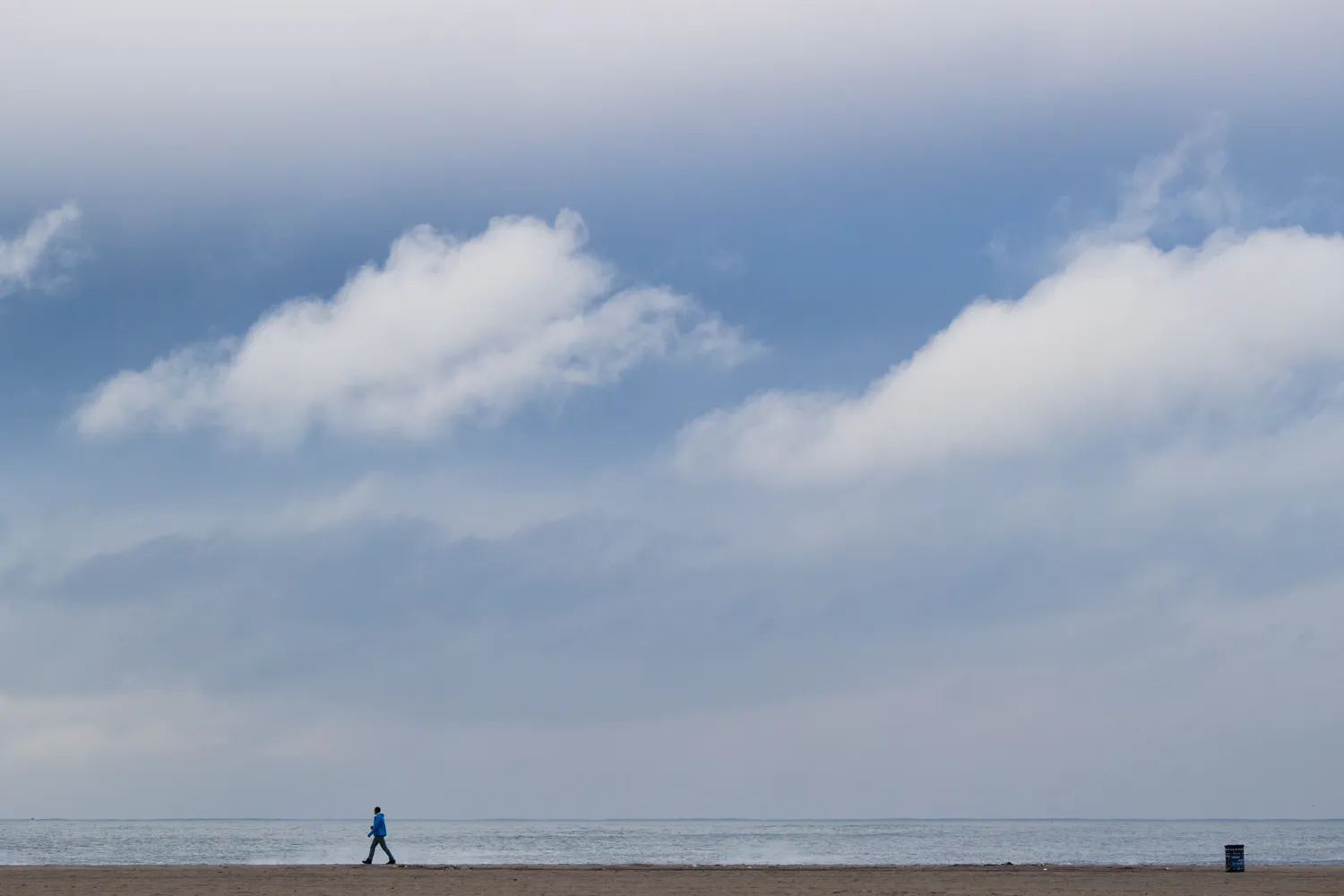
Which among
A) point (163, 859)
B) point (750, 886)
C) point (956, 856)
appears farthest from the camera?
point (956, 856)

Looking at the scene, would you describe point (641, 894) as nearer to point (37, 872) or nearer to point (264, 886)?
point (264, 886)

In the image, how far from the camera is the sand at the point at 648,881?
39719 millimetres

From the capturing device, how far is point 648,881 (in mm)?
44031

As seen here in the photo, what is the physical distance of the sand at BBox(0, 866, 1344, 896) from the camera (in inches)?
1564

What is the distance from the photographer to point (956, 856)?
265 ft

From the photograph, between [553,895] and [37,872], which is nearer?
[553,895]

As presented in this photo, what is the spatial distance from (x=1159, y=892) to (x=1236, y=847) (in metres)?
9.52

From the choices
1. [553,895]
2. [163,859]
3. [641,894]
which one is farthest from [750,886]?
[163,859]

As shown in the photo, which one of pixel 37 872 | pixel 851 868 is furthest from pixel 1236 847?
pixel 37 872

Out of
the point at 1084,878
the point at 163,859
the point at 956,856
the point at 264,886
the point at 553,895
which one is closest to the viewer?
the point at 553,895

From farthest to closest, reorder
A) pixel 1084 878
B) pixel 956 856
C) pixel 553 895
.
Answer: pixel 956 856
pixel 1084 878
pixel 553 895

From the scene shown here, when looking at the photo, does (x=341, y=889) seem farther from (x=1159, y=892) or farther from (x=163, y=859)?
(x=163, y=859)

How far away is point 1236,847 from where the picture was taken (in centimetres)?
4900

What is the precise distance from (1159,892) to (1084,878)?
5460mm
